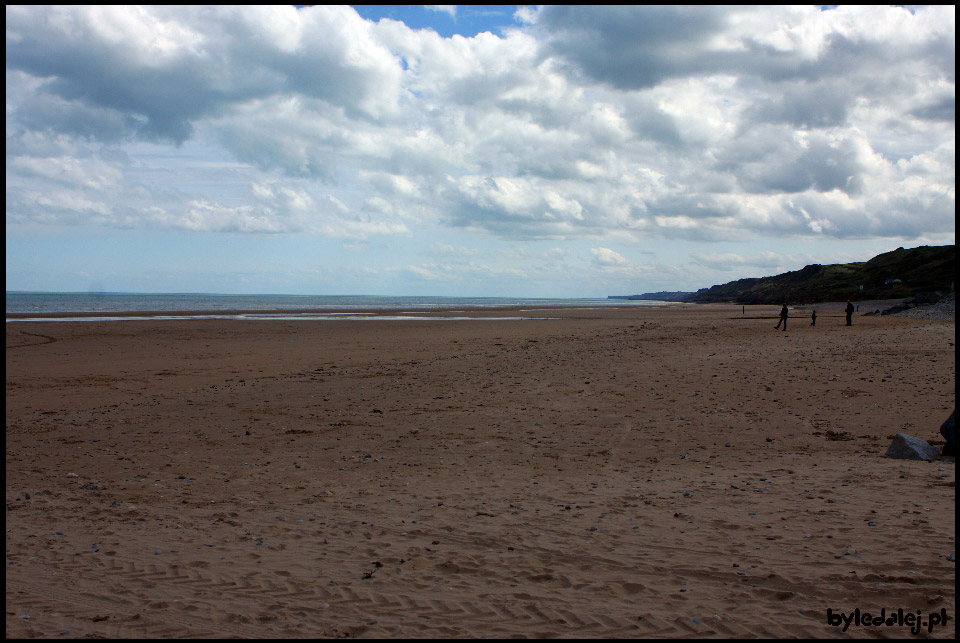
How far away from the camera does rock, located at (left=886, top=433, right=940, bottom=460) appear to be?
846cm

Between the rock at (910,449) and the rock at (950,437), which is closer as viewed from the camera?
the rock at (950,437)

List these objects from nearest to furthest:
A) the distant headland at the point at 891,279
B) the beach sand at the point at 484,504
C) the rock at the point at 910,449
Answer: the beach sand at the point at 484,504
the rock at the point at 910,449
the distant headland at the point at 891,279

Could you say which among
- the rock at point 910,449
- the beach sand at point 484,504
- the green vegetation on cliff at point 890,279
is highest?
the green vegetation on cliff at point 890,279

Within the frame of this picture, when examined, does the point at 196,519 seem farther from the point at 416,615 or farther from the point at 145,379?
Result: the point at 145,379

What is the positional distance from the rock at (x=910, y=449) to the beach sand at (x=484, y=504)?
11.4 inches

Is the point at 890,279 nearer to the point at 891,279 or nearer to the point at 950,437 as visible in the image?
the point at 891,279

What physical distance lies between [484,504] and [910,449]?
5946 millimetres

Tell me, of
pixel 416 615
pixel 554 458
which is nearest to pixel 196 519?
pixel 416 615

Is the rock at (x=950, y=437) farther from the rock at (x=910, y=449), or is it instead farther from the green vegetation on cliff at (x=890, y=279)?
the green vegetation on cliff at (x=890, y=279)

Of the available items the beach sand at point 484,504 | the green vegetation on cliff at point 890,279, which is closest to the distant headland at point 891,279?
the green vegetation on cliff at point 890,279

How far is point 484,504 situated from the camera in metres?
7.30

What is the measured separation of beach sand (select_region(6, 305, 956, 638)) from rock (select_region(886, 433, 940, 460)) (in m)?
0.29

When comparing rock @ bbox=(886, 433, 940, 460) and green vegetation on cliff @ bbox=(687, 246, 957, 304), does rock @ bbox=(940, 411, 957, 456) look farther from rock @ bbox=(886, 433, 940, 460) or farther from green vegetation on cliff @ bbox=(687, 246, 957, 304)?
green vegetation on cliff @ bbox=(687, 246, 957, 304)

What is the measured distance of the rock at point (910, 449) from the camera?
8461 millimetres
